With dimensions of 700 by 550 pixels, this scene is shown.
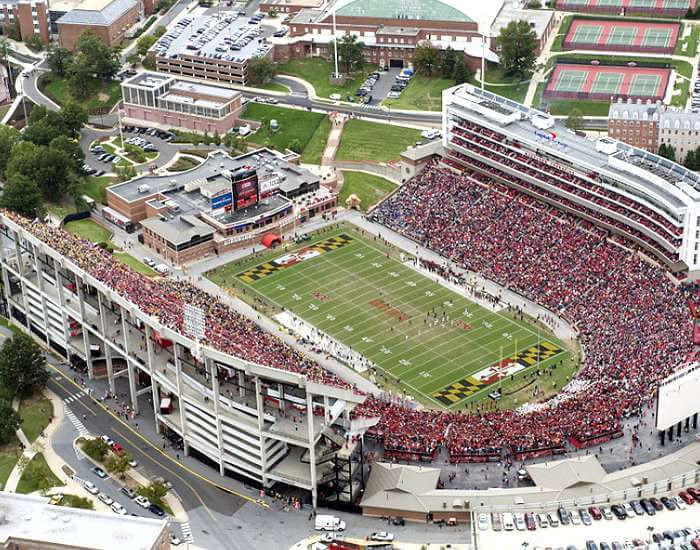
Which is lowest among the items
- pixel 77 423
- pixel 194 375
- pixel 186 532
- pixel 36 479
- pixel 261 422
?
pixel 77 423

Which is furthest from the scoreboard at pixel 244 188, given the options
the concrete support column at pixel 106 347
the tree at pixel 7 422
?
the tree at pixel 7 422

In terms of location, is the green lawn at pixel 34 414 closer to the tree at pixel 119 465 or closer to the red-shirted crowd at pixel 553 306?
the tree at pixel 119 465

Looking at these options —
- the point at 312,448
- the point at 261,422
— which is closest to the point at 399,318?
the point at 261,422

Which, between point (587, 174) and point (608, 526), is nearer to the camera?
point (608, 526)

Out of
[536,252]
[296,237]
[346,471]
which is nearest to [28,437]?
[346,471]

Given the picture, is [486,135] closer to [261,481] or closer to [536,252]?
[536,252]

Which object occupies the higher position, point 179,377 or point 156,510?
point 179,377

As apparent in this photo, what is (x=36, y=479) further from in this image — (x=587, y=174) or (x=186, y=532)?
(x=587, y=174)
